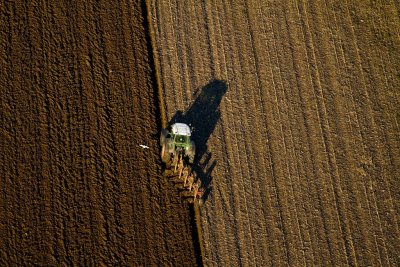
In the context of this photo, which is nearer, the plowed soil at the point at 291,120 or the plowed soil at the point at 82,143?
the plowed soil at the point at 82,143

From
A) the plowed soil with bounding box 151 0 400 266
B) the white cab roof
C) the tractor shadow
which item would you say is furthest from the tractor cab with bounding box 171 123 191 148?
the plowed soil with bounding box 151 0 400 266

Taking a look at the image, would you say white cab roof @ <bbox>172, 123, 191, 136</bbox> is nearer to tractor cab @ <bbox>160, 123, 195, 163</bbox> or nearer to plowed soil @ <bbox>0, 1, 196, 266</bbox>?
tractor cab @ <bbox>160, 123, 195, 163</bbox>

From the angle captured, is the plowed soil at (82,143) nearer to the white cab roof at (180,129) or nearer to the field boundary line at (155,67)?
the field boundary line at (155,67)

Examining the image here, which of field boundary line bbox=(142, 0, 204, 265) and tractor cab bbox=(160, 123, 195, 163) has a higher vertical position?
field boundary line bbox=(142, 0, 204, 265)

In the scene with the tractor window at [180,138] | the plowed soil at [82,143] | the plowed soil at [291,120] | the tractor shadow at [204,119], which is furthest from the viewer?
the tractor shadow at [204,119]

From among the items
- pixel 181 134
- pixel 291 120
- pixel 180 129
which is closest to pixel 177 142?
pixel 181 134

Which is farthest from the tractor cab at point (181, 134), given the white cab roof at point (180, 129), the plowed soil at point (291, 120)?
the plowed soil at point (291, 120)

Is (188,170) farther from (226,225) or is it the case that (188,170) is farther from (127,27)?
(127,27)
